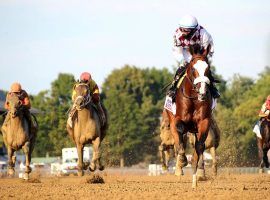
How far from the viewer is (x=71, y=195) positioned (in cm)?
1675

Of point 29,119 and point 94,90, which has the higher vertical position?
point 94,90

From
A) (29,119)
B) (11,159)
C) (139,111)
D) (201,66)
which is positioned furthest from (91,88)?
(139,111)

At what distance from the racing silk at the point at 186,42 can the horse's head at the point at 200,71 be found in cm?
99

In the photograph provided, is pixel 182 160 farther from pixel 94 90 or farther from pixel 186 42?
pixel 94 90

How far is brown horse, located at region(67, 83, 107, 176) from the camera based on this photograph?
2631 centimetres

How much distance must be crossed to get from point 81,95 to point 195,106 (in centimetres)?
749

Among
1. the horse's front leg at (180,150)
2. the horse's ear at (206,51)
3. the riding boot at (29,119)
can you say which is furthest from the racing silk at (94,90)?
the horse's ear at (206,51)

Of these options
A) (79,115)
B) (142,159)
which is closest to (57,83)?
(142,159)

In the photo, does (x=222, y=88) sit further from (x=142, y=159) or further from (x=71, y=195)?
(x=71, y=195)

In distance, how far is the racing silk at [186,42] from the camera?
20.7 metres

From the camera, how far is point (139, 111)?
101m

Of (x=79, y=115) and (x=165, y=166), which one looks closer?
(x=79, y=115)

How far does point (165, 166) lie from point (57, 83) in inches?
3005

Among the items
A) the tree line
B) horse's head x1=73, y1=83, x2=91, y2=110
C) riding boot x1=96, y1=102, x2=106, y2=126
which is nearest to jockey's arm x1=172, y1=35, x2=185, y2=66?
horse's head x1=73, y1=83, x2=91, y2=110
